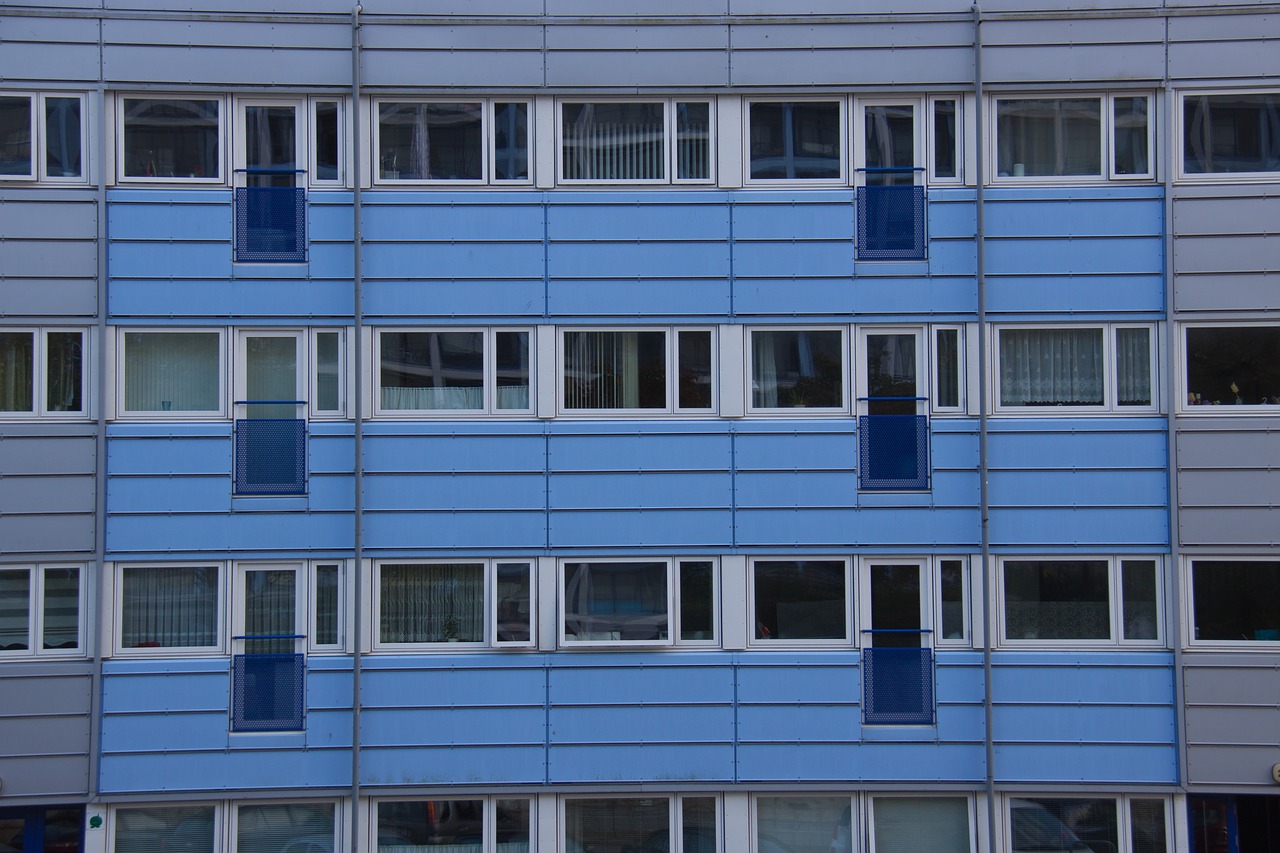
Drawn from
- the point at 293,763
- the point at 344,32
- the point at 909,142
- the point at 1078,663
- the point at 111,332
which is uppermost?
the point at 344,32

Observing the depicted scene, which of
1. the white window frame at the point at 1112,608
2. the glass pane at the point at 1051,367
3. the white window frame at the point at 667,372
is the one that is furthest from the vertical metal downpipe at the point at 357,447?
the glass pane at the point at 1051,367

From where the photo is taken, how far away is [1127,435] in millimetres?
10578

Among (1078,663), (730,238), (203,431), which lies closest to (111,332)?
(203,431)

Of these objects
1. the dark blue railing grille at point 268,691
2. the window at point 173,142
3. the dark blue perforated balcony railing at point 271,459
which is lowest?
the dark blue railing grille at point 268,691

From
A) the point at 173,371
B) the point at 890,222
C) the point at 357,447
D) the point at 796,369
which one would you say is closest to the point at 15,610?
the point at 173,371

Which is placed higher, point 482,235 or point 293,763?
point 482,235

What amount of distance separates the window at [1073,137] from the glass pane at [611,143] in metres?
3.37

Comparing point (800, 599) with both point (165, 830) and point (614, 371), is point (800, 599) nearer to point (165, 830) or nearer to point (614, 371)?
point (614, 371)

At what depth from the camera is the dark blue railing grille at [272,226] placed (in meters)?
10.6

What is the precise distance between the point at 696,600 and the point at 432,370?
11.2ft

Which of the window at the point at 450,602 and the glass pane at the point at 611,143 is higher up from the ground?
the glass pane at the point at 611,143

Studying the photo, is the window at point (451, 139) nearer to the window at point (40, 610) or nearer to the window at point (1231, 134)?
the window at point (40, 610)

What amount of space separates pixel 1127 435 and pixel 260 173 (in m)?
8.76

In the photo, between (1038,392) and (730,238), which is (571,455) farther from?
(1038,392)
